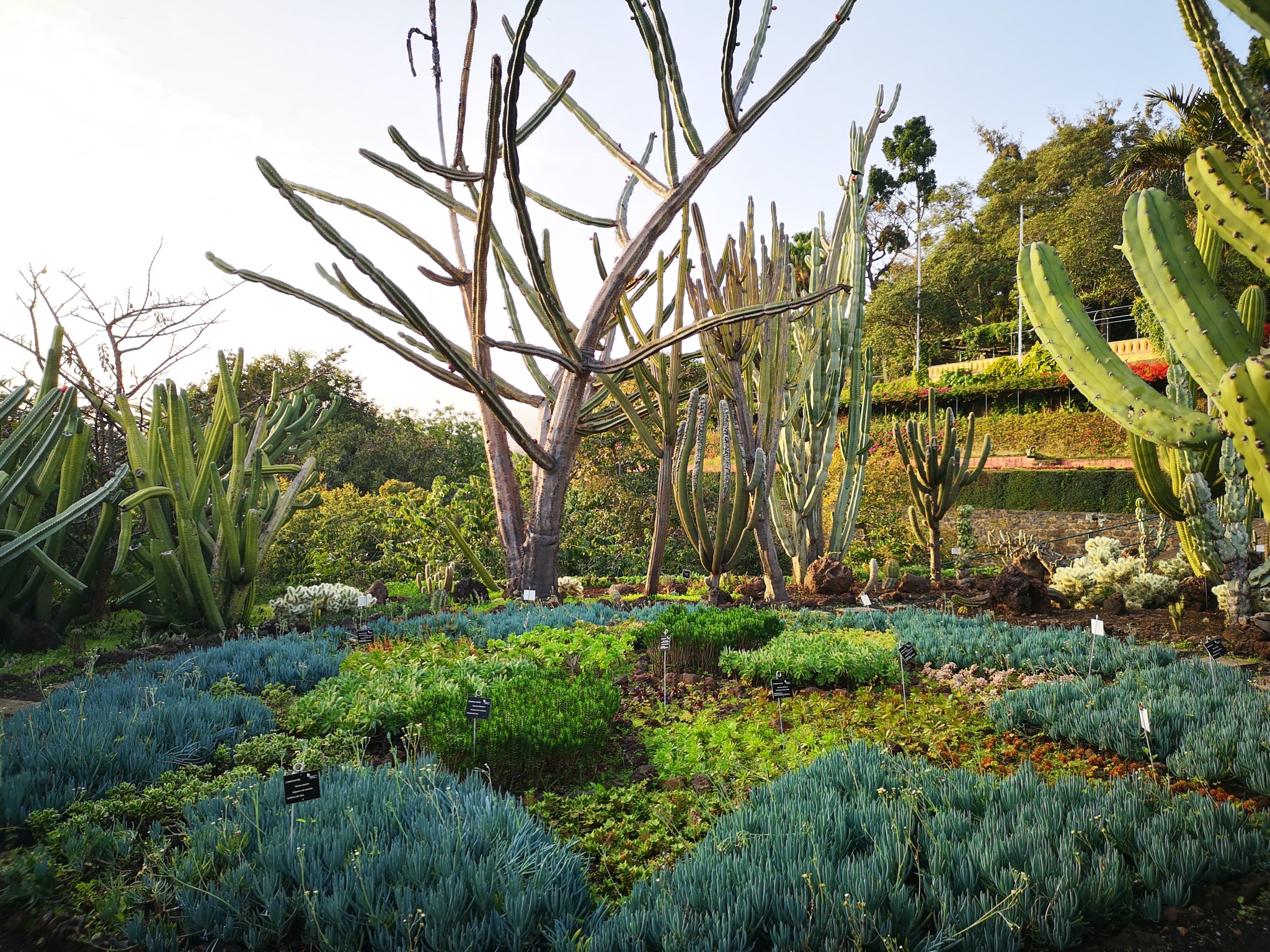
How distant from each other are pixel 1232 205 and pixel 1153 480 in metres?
4.76

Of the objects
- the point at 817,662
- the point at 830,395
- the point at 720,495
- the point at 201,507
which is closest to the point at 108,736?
the point at 201,507

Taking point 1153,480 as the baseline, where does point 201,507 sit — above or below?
above

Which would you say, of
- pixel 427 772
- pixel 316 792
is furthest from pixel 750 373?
pixel 316 792

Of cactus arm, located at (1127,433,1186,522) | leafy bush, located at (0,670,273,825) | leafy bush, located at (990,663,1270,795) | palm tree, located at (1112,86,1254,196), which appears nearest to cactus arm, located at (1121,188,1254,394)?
leafy bush, located at (990,663,1270,795)

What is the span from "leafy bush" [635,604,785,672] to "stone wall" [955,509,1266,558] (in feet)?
34.2

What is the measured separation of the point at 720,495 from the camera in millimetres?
7281

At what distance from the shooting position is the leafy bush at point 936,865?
207cm

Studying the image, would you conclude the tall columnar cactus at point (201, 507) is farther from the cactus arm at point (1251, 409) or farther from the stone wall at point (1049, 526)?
the stone wall at point (1049, 526)

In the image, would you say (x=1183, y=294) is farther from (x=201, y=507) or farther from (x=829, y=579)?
(x=201, y=507)

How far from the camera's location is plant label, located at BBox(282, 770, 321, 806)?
2.32 m

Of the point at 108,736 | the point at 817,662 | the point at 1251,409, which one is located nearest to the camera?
the point at 1251,409

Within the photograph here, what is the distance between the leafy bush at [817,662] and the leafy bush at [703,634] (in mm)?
149

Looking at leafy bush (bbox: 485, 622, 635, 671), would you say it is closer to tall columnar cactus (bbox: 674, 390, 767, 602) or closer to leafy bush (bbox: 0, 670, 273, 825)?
tall columnar cactus (bbox: 674, 390, 767, 602)

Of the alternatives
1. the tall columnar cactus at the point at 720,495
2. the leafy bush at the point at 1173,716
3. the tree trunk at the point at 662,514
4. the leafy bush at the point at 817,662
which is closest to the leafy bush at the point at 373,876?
the leafy bush at the point at 817,662
